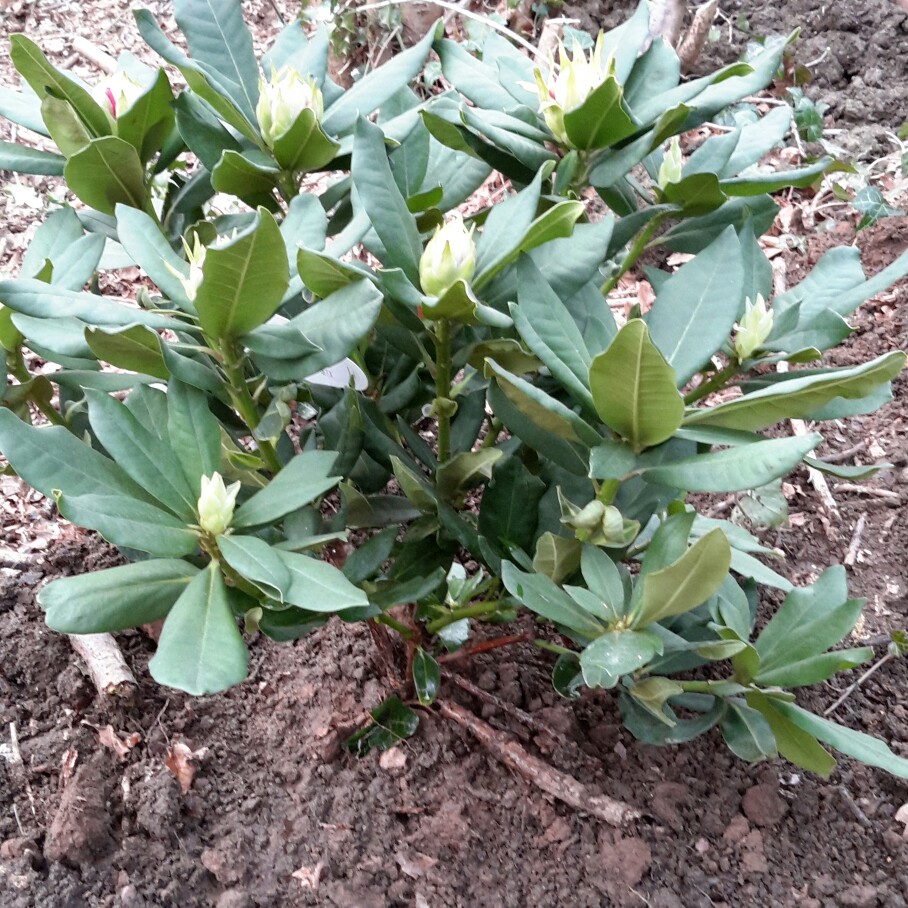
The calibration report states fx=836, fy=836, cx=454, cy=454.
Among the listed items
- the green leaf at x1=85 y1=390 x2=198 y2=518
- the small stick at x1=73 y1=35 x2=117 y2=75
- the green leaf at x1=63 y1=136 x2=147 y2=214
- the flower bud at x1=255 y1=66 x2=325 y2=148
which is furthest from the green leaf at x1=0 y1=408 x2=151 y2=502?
the small stick at x1=73 y1=35 x2=117 y2=75

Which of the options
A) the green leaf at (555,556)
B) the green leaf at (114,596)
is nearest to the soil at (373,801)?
the green leaf at (555,556)

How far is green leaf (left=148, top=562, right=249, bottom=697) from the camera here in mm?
719

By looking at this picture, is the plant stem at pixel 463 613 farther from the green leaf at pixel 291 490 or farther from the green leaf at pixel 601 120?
the green leaf at pixel 601 120

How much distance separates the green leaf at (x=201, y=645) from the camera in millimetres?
719

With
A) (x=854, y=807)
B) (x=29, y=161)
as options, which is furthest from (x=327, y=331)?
(x=854, y=807)

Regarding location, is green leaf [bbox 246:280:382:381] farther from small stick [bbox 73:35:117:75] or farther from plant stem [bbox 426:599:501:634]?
small stick [bbox 73:35:117:75]

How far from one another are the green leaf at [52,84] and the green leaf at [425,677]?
2.65ft

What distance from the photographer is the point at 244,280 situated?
77cm

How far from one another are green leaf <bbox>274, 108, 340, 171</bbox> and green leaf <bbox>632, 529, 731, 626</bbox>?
603 millimetres

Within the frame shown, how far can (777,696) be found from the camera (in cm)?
104

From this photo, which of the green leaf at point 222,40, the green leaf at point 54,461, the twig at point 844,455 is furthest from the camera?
the twig at point 844,455

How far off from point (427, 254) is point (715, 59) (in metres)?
2.33

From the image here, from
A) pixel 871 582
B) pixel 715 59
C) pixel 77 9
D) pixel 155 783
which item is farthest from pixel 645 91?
pixel 77 9

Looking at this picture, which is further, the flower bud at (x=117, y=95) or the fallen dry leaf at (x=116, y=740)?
the fallen dry leaf at (x=116, y=740)
